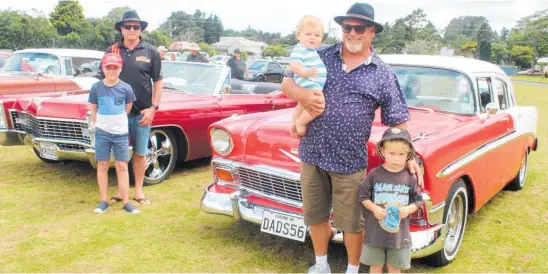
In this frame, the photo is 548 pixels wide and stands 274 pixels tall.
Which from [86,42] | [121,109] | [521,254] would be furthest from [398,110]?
[86,42]

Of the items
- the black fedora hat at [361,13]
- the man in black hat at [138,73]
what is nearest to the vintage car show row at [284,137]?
the man in black hat at [138,73]

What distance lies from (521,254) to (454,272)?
29.3 inches

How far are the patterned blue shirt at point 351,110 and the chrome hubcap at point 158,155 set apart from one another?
2970mm

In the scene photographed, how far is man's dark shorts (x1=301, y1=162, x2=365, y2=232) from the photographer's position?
9.13 ft

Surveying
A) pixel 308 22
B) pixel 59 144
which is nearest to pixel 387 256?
pixel 308 22

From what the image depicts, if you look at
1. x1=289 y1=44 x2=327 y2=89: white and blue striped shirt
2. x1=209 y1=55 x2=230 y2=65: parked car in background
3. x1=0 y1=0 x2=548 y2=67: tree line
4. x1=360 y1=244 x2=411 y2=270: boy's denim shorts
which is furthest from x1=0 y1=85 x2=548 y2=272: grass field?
x1=0 y1=0 x2=548 y2=67: tree line

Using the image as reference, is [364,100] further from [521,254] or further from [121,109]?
[121,109]

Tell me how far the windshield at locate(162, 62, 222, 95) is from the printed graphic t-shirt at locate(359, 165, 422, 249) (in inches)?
141

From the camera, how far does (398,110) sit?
2.73 meters

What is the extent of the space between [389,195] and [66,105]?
361cm

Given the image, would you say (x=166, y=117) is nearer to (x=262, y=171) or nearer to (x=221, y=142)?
(x=221, y=142)

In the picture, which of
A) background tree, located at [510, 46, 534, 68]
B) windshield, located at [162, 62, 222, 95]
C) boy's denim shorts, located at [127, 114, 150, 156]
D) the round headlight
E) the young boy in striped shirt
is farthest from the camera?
background tree, located at [510, 46, 534, 68]

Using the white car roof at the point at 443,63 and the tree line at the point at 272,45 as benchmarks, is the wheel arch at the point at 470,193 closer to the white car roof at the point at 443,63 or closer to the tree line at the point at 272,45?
the white car roof at the point at 443,63

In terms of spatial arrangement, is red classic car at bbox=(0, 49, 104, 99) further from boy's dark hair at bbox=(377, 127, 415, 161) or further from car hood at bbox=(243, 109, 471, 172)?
boy's dark hair at bbox=(377, 127, 415, 161)
